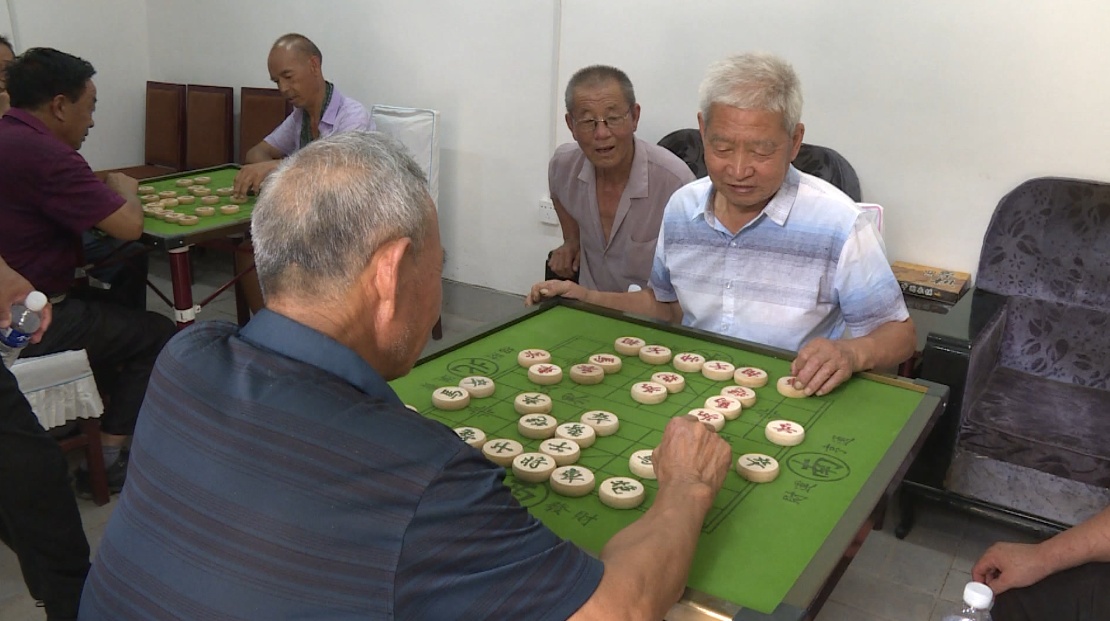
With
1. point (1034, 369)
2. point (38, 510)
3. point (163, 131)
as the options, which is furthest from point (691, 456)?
point (163, 131)

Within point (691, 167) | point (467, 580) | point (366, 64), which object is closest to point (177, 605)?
point (467, 580)

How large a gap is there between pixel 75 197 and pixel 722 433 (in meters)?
2.71

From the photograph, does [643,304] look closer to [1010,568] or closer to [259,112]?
[1010,568]

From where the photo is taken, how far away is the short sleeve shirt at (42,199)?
10.3 ft

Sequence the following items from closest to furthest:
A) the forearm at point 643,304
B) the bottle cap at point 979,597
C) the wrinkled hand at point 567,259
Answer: the bottle cap at point 979,597 < the forearm at point 643,304 < the wrinkled hand at point 567,259

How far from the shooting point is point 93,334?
3.26 m

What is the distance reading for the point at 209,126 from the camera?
19.0 ft

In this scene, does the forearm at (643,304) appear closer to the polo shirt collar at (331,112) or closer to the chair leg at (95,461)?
the chair leg at (95,461)

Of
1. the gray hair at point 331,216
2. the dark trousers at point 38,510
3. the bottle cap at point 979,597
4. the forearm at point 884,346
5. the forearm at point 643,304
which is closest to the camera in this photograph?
the gray hair at point 331,216

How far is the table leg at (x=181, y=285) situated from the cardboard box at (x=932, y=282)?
2896 millimetres

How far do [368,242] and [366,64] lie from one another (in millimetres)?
4429

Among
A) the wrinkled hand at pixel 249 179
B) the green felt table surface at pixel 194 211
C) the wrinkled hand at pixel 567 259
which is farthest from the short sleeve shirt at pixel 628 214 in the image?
the wrinkled hand at pixel 249 179

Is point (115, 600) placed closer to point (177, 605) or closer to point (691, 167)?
point (177, 605)

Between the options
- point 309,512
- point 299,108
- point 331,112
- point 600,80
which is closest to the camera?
point 309,512
